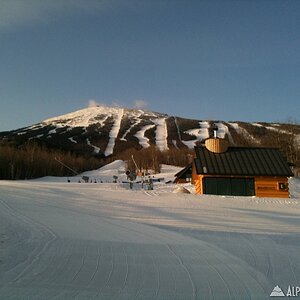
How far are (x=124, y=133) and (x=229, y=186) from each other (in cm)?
10528

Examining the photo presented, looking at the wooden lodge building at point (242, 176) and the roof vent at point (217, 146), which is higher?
the roof vent at point (217, 146)

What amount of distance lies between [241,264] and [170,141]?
4287 inches

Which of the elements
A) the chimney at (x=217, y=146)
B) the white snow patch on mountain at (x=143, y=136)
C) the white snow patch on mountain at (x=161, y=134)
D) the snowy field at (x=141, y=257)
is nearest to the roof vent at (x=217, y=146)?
the chimney at (x=217, y=146)

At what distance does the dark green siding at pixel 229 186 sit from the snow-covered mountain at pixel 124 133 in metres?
60.5

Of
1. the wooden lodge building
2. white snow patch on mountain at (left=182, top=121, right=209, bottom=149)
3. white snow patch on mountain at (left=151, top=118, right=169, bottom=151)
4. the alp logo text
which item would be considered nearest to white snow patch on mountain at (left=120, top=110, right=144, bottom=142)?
white snow patch on mountain at (left=151, top=118, right=169, bottom=151)

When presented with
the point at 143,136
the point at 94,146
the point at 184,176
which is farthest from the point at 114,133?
the point at 184,176

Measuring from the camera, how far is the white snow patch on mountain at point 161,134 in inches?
4279

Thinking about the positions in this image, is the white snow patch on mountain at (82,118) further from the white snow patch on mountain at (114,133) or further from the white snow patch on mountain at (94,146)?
the white snow patch on mountain at (94,146)

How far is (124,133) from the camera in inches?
5221

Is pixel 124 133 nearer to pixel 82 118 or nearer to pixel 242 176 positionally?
pixel 82 118

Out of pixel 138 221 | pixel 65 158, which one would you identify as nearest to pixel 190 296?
pixel 138 221

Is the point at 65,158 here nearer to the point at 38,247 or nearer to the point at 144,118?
the point at 38,247

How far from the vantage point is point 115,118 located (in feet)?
562

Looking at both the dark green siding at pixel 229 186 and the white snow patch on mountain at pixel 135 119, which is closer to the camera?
the dark green siding at pixel 229 186
